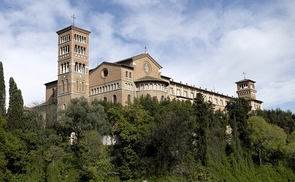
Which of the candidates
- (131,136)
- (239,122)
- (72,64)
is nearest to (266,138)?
(239,122)

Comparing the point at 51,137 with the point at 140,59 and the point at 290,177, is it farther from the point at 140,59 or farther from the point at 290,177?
the point at 290,177

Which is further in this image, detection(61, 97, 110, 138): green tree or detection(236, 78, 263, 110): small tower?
detection(236, 78, 263, 110): small tower

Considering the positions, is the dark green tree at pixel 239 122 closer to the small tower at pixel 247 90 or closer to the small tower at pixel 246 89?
the small tower at pixel 247 90

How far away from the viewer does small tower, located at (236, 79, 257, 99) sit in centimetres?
8594

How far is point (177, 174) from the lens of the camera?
35.2 meters

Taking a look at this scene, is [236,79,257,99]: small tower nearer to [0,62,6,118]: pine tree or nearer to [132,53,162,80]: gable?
[132,53,162,80]: gable

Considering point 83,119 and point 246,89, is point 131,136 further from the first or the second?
point 246,89

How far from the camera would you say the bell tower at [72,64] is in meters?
52.2

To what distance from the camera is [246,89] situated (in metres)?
86.3

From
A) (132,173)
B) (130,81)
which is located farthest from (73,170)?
(130,81)

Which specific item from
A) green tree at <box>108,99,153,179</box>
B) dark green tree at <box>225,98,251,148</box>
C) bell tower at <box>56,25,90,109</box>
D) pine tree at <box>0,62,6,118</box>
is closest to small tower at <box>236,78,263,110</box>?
dark green tree at <box>225,98,251,148</box>

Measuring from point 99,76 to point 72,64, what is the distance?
14.6 feet

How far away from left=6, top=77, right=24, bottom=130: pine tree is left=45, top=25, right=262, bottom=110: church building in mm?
12444

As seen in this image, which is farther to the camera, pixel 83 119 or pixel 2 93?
pixel 2 93
